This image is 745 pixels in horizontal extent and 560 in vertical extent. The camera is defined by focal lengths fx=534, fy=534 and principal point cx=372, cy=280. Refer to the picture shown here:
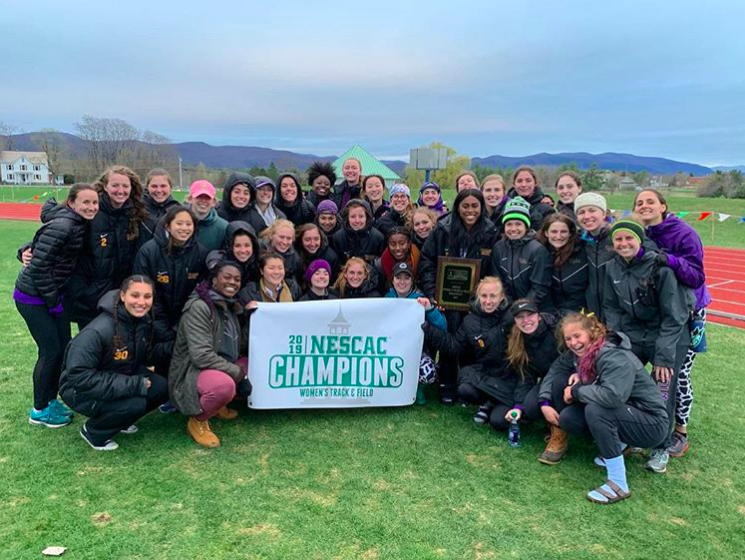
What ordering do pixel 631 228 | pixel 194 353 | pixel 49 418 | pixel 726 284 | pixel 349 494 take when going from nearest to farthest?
pixel 349 494 → pixel 631 228 → pixel 194 353 → pixel 49 418 → pixel 726 284

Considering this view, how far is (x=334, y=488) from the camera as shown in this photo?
12.9ft

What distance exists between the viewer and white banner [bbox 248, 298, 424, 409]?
5016mm

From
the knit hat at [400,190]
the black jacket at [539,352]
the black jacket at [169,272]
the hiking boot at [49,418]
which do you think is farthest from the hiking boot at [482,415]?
the hiking boot at [49,418]

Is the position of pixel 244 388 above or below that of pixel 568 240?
below

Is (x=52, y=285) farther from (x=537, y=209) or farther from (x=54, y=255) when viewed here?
(x=537, y=209)

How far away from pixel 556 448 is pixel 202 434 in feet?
9.77

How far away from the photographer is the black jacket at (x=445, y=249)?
17.7 ft

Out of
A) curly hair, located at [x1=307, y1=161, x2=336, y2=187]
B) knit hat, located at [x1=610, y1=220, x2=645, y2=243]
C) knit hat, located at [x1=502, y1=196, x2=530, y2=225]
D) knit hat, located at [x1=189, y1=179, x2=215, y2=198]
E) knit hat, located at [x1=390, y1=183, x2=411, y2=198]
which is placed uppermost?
curly hair, located at [x1=307, y1=161, x2=336, y2=187]

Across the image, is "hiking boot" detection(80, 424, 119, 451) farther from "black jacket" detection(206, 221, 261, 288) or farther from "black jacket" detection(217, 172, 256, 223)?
"black jacket" detection(217, 172, 256, 223)

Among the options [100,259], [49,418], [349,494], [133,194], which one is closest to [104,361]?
[100,259]

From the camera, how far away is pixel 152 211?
5.17 metres

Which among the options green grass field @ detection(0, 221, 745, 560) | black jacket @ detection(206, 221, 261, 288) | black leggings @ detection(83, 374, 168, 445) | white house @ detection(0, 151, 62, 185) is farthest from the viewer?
white house @ detection(0, 151, 62, 185)

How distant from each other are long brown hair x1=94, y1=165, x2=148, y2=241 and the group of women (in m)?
0.01

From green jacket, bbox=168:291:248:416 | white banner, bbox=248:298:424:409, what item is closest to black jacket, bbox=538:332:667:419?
white banner, bbox=248:298:424:409
